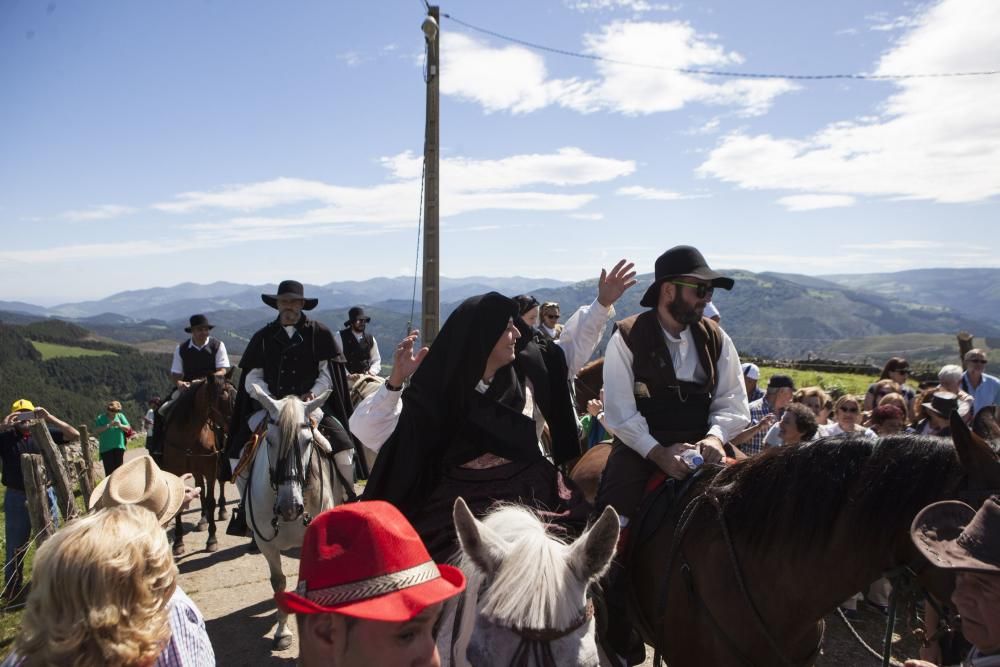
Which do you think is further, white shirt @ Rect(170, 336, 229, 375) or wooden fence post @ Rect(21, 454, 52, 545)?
white shirt @ Rect(170, 336, 229, 375)

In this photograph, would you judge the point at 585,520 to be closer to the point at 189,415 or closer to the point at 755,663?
the point at 755,663

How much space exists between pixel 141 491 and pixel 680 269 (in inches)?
117

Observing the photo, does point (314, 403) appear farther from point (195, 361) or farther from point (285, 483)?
point (195, 361)

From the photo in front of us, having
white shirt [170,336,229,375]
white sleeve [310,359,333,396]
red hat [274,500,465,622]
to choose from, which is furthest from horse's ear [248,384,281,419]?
red hat [274,500,465,622]

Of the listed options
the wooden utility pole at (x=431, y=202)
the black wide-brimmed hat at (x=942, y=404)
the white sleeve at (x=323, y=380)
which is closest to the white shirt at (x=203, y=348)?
the wooden utility pole at (x=431, y=202)

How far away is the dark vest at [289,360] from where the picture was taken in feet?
20.6

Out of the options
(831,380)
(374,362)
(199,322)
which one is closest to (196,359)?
(199,322)

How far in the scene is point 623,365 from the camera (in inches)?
135

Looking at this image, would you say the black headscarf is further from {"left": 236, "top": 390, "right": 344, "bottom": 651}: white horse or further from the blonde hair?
{"left": 236, "top": 390, "right": 344, "bottom": 651}: white horse

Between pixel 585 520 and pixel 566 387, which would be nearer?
pixel 585 520

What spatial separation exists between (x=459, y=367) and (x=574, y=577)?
1.11 meters

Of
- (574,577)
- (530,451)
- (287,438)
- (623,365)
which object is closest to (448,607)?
(574,577)

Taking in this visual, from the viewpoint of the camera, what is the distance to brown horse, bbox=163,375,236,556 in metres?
8.19

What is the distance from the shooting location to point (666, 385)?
336cm
